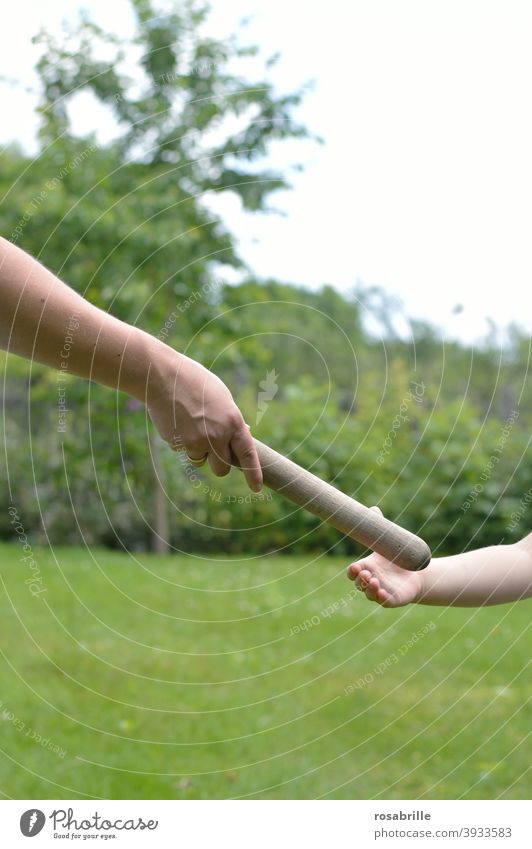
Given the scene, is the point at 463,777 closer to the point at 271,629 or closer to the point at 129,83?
the point at 271,629

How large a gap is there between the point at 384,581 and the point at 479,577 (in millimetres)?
271

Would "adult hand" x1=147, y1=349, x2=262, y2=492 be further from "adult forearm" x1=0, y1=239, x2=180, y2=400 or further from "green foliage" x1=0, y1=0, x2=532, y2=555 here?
"green foliage" x1=0, y1=0, x2=532, y2=555

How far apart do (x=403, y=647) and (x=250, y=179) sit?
3529 mm

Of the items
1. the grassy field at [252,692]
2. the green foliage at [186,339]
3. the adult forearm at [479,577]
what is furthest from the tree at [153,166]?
the adult forearm at [479,577]

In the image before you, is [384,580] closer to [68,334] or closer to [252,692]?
[68,334]

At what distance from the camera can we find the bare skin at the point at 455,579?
1854mm

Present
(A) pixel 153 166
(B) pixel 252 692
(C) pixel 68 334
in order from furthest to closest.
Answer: (A) pixel 153 166
(B) pixel 252 692
(C) pixel 68 334

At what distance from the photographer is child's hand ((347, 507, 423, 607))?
1.84m

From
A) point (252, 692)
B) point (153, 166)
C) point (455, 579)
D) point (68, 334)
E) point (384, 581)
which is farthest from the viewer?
point (153, 166)

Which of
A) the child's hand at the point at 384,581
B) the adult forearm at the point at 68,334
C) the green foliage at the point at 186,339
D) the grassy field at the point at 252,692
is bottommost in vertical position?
the grassy field at the point at 252,692

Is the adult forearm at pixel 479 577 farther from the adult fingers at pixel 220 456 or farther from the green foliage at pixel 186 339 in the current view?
the green foliage at pixel 186 339

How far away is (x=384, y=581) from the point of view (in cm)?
187

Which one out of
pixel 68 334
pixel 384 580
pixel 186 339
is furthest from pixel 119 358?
pixel 186 339

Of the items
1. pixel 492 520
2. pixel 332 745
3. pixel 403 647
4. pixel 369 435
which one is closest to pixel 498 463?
pixel 492 520
